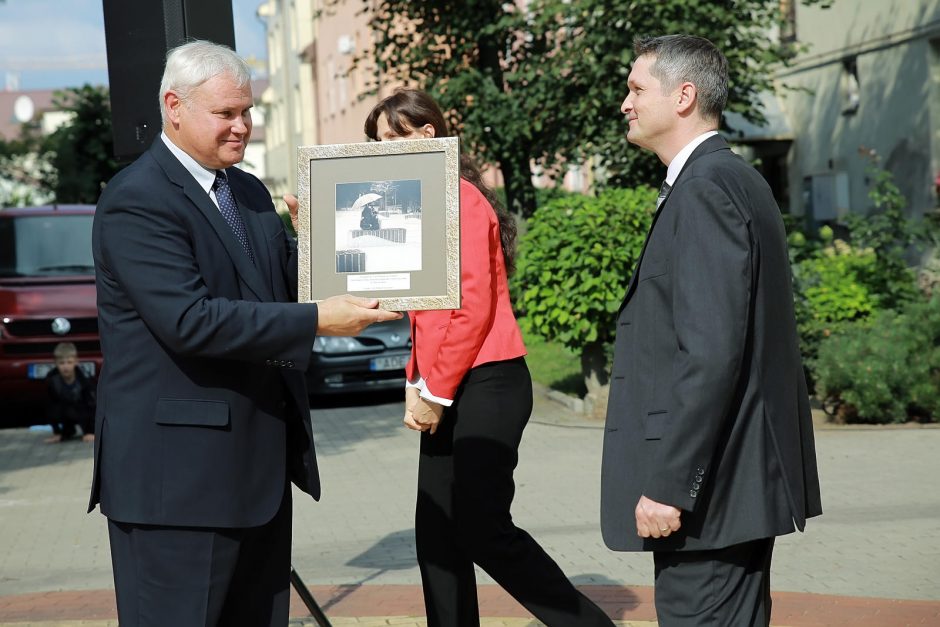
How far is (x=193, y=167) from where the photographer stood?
360cm

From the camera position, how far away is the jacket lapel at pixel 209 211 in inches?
139

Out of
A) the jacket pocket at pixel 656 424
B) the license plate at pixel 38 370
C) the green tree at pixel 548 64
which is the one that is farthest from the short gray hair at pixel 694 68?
the green tree at pixel 548 64

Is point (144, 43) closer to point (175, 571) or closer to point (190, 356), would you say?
point (190, 356)

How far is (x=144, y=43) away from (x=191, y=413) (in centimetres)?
227

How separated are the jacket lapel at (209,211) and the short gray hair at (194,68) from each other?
0.54 feet

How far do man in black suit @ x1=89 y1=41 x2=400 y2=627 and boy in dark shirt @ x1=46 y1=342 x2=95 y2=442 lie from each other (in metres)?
8.64

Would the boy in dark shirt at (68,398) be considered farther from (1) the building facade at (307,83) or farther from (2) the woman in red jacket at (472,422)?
(1) the building facade at (307,83)

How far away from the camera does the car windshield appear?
13.7 meters

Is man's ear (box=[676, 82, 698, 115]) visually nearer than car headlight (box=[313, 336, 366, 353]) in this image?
Yes

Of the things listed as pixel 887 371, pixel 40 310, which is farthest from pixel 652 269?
pixel 40 310

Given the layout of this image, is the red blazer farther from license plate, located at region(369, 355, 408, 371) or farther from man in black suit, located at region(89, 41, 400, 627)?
license plate, located at region(369, 355, 408, 371)

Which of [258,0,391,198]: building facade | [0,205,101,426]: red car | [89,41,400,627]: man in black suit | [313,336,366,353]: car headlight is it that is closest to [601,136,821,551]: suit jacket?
[89,41,400,627]: man in black suit

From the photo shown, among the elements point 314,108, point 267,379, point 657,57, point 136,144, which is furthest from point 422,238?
point 314,108

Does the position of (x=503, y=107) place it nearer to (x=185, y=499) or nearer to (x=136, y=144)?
(x=136, y=144)
